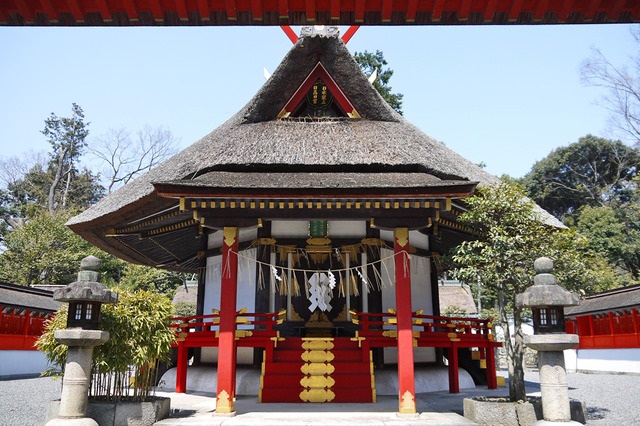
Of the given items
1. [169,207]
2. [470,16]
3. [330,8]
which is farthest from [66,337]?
[470,16]

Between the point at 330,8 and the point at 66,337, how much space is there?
22.8 ft

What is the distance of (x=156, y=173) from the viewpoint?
13.7 metres

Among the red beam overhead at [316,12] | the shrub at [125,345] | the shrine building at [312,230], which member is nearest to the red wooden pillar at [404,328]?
the shrine building at [312,230]

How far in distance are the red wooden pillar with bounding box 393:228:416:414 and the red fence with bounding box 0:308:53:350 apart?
1818 centimetres

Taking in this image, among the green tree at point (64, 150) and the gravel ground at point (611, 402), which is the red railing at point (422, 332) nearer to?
the gravel ground at point (611, 402)

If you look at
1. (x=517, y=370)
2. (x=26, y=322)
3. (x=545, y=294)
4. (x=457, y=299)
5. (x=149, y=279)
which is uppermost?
(x=149, y=279)

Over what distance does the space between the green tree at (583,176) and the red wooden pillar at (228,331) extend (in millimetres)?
44606

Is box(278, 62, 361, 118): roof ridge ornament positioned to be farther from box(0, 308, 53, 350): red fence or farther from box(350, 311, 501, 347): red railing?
box(0, 308, 53, 350): red fence

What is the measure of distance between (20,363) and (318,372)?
57.0 feet

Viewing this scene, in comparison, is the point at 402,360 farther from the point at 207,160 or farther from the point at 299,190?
the point at 207,160

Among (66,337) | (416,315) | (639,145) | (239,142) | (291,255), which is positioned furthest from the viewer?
(639,145)

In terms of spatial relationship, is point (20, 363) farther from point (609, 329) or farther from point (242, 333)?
point (609, 329)

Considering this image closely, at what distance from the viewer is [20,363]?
21.5m

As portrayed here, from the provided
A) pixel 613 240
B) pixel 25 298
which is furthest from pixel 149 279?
pixel 613 240
